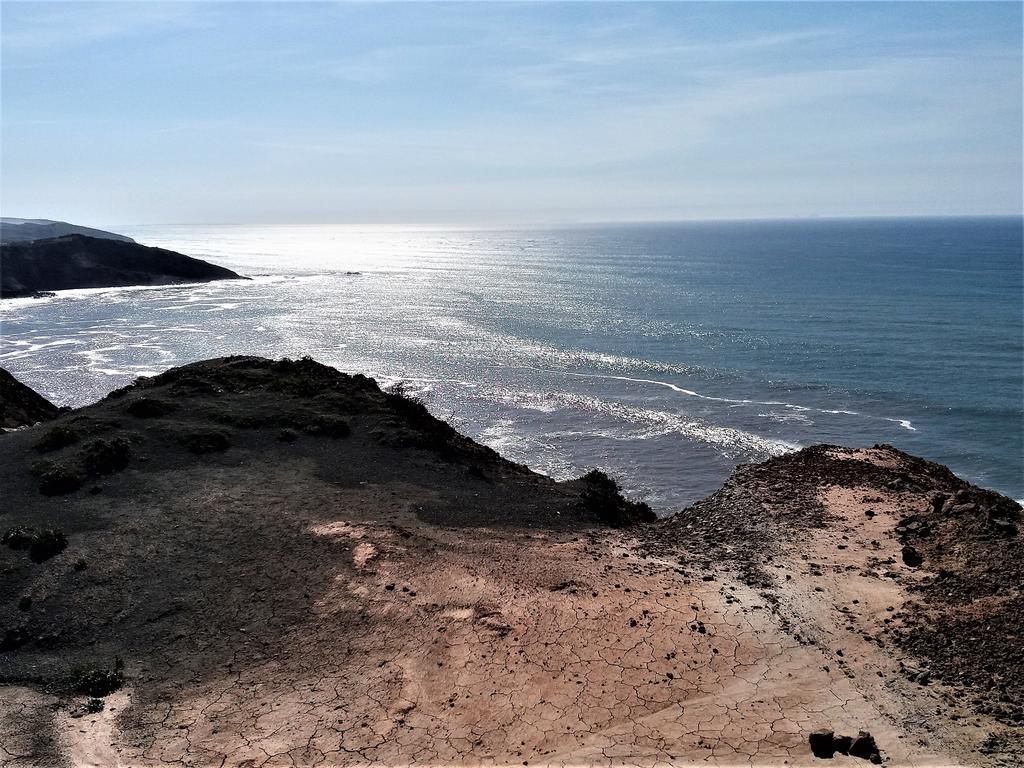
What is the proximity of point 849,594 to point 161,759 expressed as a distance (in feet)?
56.2

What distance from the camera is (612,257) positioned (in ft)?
653

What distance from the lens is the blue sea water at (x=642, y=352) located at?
4922 centimetres

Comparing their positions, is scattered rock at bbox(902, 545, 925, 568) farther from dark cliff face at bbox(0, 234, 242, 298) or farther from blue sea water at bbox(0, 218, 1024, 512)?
dark cliff face at bbox(0, 234, 242, 298)

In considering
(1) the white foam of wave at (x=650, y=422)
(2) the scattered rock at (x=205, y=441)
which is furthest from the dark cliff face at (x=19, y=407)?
(1) the white foam of wave at (x=650, y=422)

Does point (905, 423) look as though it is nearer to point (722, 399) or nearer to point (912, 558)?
point (722, 399)

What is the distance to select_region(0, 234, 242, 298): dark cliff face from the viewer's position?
127438mm

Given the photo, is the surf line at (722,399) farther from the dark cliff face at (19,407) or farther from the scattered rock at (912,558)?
the dark cliff face at (19,407)

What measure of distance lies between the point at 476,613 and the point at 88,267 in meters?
139

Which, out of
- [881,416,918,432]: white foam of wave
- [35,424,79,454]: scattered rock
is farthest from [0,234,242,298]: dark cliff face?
[881,416,918,432]: white foam of wave

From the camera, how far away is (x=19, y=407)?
39250 mm

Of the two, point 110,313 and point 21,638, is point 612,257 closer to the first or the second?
point 110,313

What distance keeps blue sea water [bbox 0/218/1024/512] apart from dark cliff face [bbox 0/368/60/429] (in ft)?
62.4

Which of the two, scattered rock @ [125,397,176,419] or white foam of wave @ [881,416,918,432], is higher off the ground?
scattered rock @ [125,397,176,419]

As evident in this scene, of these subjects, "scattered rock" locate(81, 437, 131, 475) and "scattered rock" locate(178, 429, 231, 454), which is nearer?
"scattered rock" locate(81, 437, 131, 475)
